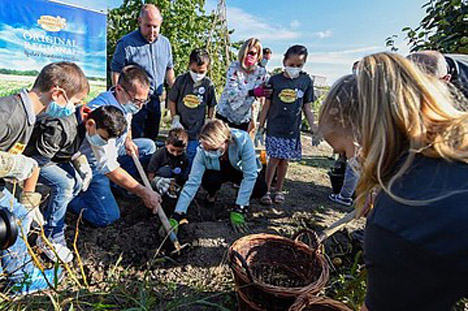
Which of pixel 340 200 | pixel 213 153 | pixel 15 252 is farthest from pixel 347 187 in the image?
pixel 15 252

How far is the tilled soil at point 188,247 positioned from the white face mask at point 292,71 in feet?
4.31

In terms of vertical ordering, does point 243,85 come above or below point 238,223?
above

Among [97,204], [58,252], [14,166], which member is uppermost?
[14,166]

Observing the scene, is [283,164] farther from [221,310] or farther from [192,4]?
[192,4]

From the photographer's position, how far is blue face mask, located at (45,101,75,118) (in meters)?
1.98

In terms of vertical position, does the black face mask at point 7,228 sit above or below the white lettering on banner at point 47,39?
below

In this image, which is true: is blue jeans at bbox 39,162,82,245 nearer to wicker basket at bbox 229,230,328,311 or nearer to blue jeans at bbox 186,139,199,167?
wicker basket at bbox 229,230,328,311

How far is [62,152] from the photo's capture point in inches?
91.7

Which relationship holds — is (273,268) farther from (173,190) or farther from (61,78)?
(61,78)

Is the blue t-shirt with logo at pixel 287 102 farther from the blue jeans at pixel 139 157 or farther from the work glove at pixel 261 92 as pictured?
the blue jeans at pixel 139 157

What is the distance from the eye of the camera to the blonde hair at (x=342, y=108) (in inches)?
38.2

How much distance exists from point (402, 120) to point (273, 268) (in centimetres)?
151

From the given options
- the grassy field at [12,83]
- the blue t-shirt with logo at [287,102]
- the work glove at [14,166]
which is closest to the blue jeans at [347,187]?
the blue t-shirt with logo at [287,102]

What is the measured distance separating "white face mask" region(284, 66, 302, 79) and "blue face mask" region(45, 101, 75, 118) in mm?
2019
